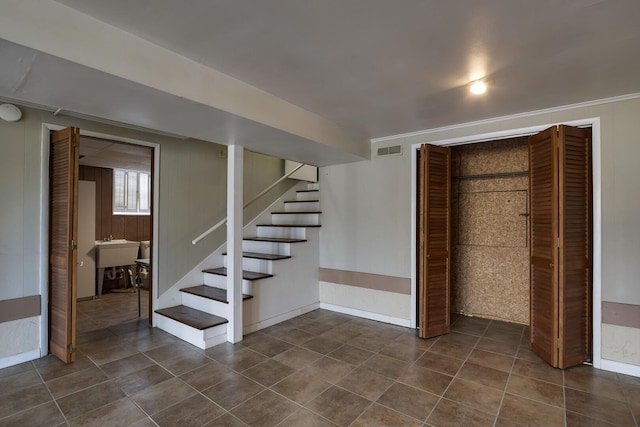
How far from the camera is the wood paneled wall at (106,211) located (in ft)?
19.2

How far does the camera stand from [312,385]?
2.59 metres

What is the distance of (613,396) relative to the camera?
95.3 inches

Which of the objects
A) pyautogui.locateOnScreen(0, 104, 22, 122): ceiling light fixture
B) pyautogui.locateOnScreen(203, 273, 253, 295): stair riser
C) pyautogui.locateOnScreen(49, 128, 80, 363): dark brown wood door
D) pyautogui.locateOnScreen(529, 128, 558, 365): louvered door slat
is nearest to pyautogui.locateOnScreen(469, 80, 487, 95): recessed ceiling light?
pyautogui.locateOnScreen(529, 128, 558, 365): louvered door slat

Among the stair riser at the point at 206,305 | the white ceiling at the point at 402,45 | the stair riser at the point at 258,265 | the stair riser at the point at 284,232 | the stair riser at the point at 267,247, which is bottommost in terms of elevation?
the stair riser at the point at 206,305

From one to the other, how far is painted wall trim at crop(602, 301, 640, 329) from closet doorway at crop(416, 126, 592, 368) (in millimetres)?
130

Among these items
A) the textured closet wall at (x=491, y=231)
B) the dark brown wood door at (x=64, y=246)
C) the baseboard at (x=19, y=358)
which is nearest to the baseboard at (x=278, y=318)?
the dark brown wood door at (x=64, y=246)

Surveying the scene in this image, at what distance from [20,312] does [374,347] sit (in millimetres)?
3422

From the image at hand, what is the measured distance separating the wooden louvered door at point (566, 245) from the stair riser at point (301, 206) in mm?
3040

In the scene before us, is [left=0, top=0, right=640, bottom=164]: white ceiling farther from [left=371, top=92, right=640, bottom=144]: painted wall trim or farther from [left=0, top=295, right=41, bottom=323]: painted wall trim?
[left=0, top=295, right=41, bottom=323]: painted wall trim

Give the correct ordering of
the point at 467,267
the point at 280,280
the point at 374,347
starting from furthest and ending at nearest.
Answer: the point at 467,267 < the point at 280,280 < the point at 374,347

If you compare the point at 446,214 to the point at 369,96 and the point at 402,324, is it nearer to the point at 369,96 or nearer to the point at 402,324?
the point at 402,324

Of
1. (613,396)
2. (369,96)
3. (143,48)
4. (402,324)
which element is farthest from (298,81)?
(613,396)

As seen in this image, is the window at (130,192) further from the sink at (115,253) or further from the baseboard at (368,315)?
the baseboard at (368,315)

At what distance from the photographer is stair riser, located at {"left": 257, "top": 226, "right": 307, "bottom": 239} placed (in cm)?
473
